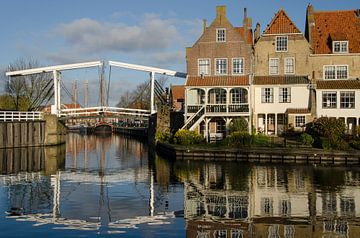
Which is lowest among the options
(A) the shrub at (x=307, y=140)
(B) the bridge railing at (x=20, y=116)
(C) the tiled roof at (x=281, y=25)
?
(A) the shrub at (x=307, y=140)

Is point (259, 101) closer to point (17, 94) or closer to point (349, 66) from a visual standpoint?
point (349, 66)

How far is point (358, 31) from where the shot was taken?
45.5m

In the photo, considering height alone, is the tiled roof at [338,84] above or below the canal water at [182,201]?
above

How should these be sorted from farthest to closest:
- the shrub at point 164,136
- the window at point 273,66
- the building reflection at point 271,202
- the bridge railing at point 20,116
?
the bridge railing at point 20,116, the window at point 273,66, the shrub at point 164,136, the building reflection at point 271,202

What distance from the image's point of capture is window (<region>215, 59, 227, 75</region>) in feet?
145

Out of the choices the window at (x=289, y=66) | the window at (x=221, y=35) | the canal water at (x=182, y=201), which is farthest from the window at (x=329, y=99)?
the canal water at (x=182, y=201)

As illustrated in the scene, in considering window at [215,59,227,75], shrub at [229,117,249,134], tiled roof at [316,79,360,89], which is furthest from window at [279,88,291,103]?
window at [215,59,227,75]

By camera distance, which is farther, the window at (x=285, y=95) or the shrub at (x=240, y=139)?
the window at (x=285, y=95)

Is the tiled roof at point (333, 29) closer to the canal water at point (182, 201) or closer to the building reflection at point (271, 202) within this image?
the canal water at point (182, 201)

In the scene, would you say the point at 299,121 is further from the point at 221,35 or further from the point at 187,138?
the point at 187,138

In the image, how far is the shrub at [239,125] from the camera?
130 ft

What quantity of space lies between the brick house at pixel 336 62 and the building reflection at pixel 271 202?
1450cm

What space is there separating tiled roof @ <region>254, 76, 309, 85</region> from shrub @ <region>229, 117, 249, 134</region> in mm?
5180

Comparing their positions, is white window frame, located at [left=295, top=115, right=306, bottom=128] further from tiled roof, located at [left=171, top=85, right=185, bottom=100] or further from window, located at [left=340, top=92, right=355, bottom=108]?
tiled roof, located at [left=171, top=85, right=185, bottom=100]
